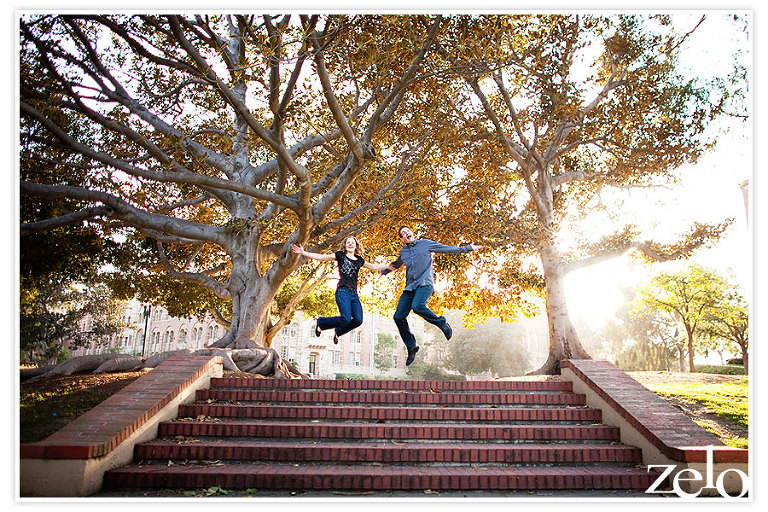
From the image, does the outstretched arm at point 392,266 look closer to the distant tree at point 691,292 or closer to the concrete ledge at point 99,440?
the concrete ledge at point 99,440

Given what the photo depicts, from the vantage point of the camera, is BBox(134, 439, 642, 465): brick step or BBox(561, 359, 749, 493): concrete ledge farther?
BBox(134, 439, 642, 465): brick step

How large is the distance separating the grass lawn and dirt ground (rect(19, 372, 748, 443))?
0.09 m

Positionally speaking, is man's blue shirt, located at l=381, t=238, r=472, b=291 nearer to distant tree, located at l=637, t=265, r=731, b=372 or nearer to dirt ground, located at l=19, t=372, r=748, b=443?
dirt ground, located at l=19, t=372, r=748, b=443

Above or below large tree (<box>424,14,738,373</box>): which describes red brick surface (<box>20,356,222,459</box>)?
below

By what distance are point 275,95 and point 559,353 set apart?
7.68 meters

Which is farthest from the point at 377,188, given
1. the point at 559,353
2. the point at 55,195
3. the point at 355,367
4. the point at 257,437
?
the point at 355,367

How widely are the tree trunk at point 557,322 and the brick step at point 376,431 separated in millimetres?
4716

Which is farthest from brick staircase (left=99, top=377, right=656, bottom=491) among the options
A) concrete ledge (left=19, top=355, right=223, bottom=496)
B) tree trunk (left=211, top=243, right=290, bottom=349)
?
tree trunk (left=211, top=243, right=290, bottom=349)

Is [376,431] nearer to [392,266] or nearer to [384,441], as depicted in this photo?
[384,441]

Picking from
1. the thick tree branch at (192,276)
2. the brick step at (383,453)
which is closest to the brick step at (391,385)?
the brick step at (383,453)

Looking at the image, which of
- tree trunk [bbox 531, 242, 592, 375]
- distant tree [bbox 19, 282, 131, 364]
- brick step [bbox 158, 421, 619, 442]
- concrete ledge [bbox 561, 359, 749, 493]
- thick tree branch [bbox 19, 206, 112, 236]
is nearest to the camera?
concrete ledge [bbox 561, 359, 749, 493]

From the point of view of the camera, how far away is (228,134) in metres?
10.7

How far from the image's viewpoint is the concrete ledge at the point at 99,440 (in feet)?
14.1

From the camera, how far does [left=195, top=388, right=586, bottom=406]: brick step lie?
257 inches
